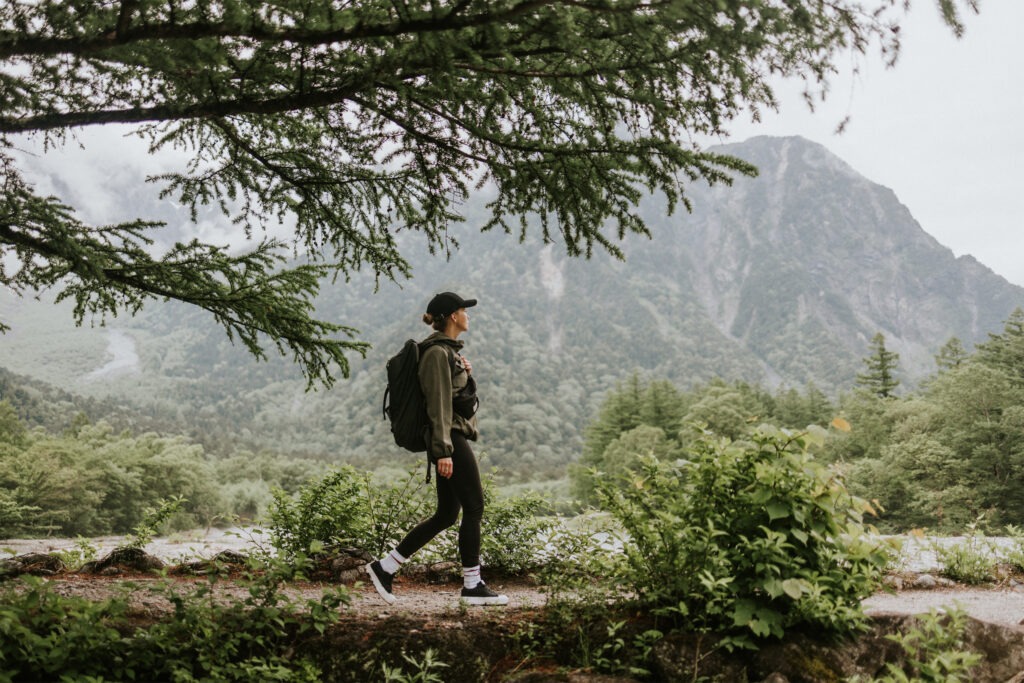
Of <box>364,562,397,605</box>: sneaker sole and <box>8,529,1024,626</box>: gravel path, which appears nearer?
<box>8,529,1024,626</box>: gravel path

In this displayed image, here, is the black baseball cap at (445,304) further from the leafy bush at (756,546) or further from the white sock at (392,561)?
the leafy bush at (756,546)

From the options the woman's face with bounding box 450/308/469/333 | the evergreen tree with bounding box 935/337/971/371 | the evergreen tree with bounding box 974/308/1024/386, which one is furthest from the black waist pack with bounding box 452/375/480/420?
the evergreen tree with bounding box 935/337/971/371

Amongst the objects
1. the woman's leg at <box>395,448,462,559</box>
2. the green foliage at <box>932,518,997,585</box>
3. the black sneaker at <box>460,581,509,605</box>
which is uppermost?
the woman's leg at <box>395,448,462,559</box>

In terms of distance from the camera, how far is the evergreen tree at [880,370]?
1826 inches

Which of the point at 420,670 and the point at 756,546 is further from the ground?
the point at 756,546

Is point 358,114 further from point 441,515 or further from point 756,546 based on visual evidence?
point 756,546

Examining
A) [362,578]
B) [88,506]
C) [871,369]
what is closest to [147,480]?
[88,506]

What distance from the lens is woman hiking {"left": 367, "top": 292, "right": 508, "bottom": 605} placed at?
3.93m

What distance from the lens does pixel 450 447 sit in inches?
152

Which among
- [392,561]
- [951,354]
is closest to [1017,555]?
[392,561]

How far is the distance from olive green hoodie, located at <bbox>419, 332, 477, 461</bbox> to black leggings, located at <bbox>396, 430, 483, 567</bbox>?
158mm

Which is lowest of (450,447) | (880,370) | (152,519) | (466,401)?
(152,519)

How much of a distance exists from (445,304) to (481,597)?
1910 millimetres

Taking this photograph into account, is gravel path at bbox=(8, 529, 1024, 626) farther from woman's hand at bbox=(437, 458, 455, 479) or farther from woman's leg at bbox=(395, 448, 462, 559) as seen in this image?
woman's hand at bbox=(437, 458, 455, 479)
